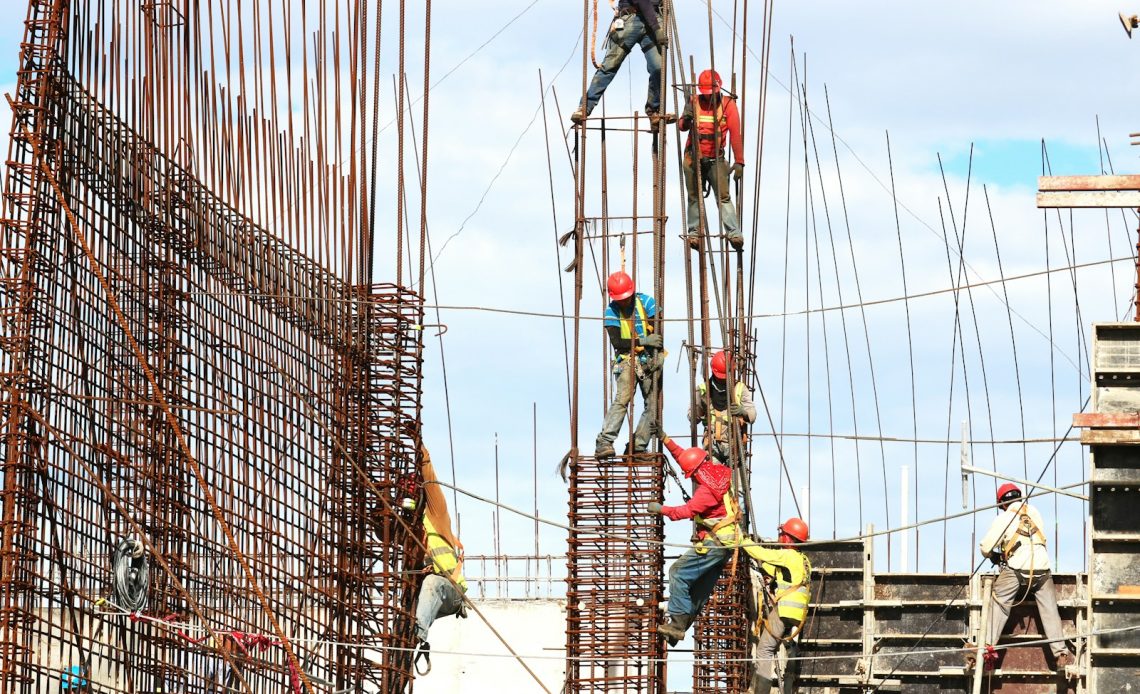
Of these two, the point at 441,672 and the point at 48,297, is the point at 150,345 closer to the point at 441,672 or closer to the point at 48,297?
the point at 48,297

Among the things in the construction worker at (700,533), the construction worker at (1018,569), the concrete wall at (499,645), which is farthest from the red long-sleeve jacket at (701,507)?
the concrete wall at (499,645)

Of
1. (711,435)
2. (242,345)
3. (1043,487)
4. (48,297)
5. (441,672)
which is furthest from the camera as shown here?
(441,672)

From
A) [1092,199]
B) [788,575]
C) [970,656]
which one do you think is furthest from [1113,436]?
[788,575]

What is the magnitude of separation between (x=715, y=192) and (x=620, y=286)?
7.23ft

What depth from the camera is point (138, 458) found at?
1919 cm

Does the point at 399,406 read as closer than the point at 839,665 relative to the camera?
Yes

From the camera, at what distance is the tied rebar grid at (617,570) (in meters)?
20.4

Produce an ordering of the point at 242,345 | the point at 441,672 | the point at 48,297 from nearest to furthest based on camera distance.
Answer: the point at 48,297, the point at 242,345, the point at 441,672

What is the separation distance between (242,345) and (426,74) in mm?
3546

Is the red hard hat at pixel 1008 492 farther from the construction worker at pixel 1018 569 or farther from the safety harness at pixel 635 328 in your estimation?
the safety harness at pixel 635 328

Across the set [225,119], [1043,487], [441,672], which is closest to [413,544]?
[225,119]

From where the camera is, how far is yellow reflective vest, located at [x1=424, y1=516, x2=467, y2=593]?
68.6 feet

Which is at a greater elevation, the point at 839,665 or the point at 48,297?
the point at 48,297

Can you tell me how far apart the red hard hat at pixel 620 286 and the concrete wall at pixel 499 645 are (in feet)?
34.7
